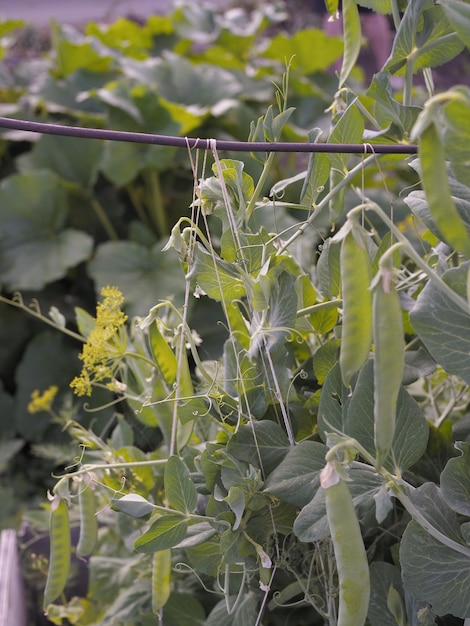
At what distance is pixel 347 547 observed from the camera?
0.42 metres

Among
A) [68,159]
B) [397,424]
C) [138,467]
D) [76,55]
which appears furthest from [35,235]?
[397,424]

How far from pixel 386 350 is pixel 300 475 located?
183mm

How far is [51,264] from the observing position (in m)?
1.69

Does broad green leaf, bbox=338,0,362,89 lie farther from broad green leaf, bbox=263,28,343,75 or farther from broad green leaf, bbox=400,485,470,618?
broad green leaf, bbox=263,28,343,75

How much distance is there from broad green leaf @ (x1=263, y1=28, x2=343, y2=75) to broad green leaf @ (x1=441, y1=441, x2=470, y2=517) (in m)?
1.65

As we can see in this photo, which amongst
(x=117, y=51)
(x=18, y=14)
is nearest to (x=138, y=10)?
(x=18, y=14)

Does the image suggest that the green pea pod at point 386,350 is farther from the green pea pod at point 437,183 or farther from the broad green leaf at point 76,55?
the broad green leaf at point 76,55

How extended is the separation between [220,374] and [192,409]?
106mm

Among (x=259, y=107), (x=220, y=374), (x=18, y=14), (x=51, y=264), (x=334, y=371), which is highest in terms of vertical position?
(x=334, y=371)

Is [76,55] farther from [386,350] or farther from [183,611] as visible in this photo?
[386,350]

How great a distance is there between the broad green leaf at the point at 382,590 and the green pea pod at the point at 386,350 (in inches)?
7.9

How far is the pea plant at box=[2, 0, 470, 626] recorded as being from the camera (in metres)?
0.42

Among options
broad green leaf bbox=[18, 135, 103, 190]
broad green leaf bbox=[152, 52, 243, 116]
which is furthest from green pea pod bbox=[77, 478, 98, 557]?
broad green leaf bbox=[152, 52, 243, 116]

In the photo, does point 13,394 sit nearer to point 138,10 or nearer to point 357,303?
point 357,303
